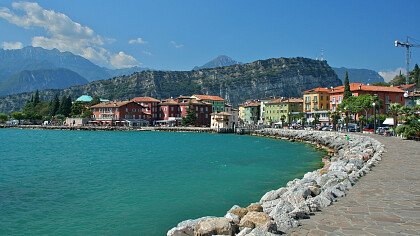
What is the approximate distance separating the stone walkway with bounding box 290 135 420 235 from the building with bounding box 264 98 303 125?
10391 cm

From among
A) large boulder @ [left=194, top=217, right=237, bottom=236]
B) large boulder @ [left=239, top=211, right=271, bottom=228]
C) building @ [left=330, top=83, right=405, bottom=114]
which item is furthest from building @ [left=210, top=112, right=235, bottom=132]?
large boulder @ [left=194, top=217, right=237, bottom=236]

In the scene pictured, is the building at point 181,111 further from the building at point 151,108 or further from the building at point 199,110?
the building at point 151,108

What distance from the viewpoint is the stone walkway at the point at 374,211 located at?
8.48 m

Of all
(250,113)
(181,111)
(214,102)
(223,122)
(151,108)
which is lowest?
(223,122)

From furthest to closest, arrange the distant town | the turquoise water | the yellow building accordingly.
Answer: the yellow building
the distant town
the turquoise water

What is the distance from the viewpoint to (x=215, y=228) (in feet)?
31.7

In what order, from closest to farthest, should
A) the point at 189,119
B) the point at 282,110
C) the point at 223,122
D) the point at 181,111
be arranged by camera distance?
the point at 223,122, the point at 189,119, the point at 282,110, the point at 181,111

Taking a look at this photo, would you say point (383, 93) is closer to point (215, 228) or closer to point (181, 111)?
point (181, 111)

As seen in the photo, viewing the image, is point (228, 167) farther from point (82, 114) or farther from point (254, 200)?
point (82, 114)

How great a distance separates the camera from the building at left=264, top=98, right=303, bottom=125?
407ft

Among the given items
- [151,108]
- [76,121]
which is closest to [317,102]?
[151,108]

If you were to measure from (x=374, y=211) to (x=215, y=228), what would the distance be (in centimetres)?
414

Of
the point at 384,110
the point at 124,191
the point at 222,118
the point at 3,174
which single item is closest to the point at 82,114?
the point at 222,118

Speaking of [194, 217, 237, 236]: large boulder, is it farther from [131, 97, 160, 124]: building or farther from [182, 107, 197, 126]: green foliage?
[131, 97, 160, 124]: building
